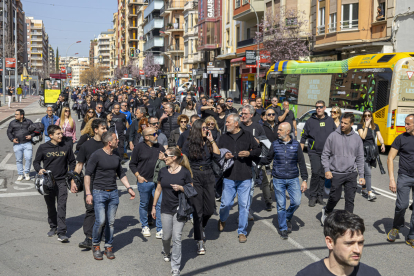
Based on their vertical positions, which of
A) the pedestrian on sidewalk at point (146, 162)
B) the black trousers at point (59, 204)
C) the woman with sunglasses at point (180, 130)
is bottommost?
the black trousers at point (59, 204)

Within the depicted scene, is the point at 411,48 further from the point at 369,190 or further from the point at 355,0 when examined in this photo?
the point at 369,190

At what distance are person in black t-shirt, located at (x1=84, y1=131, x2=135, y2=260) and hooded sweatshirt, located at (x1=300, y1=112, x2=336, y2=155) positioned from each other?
4133 mm

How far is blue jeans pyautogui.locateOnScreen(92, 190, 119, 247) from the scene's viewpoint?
599cm

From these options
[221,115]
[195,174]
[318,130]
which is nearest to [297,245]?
[195,174]

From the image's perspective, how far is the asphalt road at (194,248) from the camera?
5695 millimetres

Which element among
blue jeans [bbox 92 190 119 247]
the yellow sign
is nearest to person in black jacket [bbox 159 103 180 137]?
blue jeans [bbox 92 190 119 247]

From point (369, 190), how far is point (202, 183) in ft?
15.2

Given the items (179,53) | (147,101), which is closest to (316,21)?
(147,101)

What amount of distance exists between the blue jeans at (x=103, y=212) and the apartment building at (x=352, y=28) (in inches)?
851

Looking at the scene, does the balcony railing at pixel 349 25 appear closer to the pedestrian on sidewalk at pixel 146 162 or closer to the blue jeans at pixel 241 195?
the blue jeans at pixel 241 195

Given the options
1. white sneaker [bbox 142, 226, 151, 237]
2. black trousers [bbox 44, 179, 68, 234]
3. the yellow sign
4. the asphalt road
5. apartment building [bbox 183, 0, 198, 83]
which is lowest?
the asphalt road

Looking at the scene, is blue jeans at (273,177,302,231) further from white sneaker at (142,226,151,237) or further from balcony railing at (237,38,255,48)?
balcony railing at (237,38,255,48)

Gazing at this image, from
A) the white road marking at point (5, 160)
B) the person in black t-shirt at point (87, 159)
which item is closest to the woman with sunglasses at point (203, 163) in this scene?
the person in black t-shirt at point (87, 159)

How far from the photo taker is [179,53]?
72875 mm
